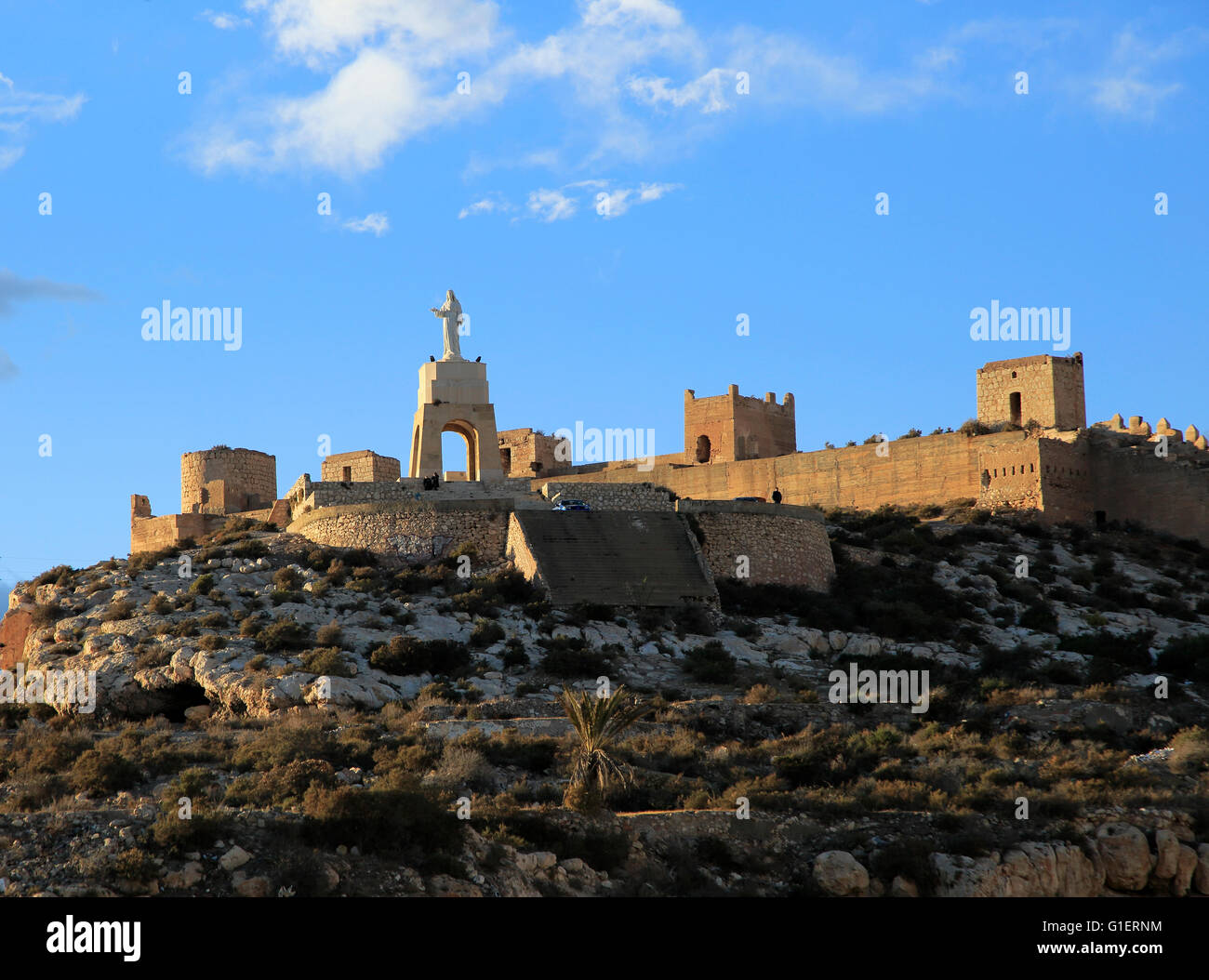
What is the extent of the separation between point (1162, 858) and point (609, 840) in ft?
24.8

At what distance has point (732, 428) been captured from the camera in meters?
56.5

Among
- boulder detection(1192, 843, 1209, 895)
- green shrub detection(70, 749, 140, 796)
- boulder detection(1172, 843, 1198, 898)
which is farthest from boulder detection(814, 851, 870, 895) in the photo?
green shrub detection(70, 749, 140, 796)

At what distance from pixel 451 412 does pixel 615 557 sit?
7.62m

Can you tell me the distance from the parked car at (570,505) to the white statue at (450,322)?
541 cm

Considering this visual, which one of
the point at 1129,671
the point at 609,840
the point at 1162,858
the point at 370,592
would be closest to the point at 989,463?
the point at 1129,671

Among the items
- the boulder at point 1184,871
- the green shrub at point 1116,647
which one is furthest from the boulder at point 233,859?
the green shrub at point 1116,647

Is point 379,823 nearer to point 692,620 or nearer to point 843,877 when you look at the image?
point 843,877

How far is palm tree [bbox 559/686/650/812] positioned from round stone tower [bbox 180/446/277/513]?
1266 inches

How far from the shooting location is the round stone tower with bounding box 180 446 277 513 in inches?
2179

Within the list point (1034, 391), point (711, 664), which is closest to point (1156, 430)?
point (1034, 391)

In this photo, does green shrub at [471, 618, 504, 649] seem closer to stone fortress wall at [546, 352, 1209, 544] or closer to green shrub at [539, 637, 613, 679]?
green shrub at [539, 637, 613, 679]
